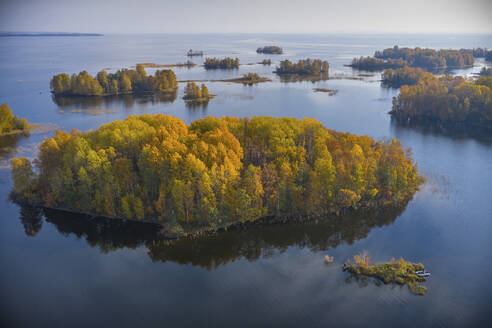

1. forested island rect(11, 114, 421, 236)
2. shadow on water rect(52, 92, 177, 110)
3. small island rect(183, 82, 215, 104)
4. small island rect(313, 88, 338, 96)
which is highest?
small island rect(313, 88, 338, 96)

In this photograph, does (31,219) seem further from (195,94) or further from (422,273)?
(195,94)

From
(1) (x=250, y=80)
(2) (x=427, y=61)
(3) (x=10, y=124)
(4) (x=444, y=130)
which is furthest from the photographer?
(2) (x=427, y=61)

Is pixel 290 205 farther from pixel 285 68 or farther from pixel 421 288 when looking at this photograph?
pixel 285 68

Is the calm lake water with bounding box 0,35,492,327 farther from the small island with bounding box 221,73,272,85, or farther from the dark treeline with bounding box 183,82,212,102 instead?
the small island with bounding box 221,73,272,85

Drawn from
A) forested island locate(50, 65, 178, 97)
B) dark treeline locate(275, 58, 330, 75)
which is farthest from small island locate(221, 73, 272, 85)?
forested island locate(50, 65, 178, 97)

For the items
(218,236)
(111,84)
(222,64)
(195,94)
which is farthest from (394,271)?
(222,64)

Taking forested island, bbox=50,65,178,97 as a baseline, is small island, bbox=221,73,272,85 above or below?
Result: above

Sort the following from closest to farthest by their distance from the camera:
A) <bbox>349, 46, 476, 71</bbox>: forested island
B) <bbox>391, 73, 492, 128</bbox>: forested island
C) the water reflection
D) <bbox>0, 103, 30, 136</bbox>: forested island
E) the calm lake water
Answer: the calm lake water → the water reflection → <bbox>0, 103, 30, 136</bbox>: forested island → <bbox>391, 73, 492, 128</bbox>: forested island → <bbox>349, 46, 476, 71</bbox>: forested island
